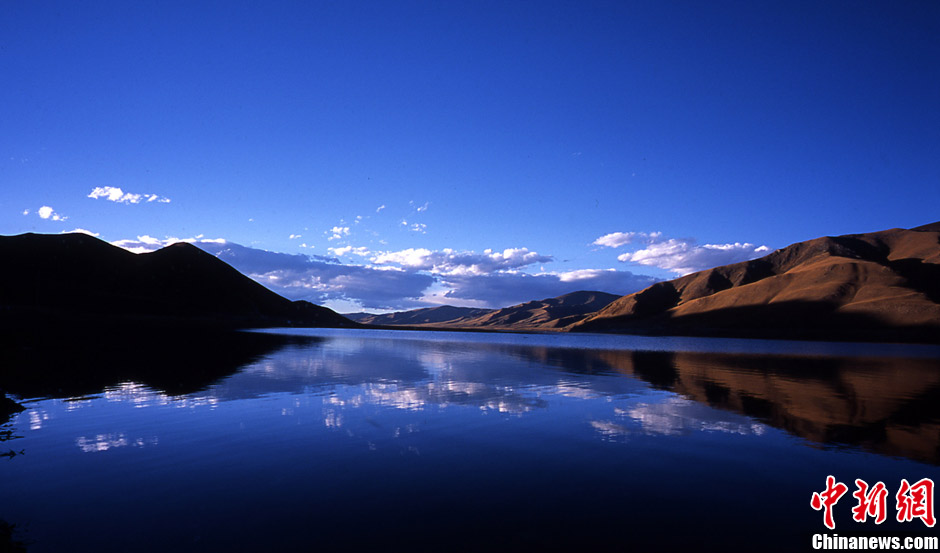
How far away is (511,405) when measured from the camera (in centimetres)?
2691

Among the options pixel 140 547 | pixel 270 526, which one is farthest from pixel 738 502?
pixel 140 547

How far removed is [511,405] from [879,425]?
60.0ft

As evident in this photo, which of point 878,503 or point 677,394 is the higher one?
point 878,503

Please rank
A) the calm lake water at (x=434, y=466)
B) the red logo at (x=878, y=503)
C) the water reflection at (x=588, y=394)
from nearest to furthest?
the calm lake water at (x=434, y=466), the red logo at (x=878, y=503), the water reflection at (x=588, y=394)

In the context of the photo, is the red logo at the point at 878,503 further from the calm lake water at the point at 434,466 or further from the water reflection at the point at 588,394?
the water reflection at the point at 588,394

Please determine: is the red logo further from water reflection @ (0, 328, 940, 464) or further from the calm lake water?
water reflection @ (0, 328, 940, 464)

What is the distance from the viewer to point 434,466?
595 inches

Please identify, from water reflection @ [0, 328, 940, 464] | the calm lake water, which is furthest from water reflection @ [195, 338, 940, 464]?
the calm lake water

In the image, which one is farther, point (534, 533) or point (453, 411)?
point (453, 411)

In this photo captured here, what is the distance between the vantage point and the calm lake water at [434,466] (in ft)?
33.5

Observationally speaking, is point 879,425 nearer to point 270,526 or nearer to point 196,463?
point 270,526

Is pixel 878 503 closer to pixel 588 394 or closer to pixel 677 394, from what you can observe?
pixel 588 394

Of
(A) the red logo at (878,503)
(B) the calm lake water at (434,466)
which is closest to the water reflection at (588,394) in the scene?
(B) the calm lake water at (434,466)

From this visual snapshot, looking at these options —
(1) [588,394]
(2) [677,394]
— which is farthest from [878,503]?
(2) [677,394]
